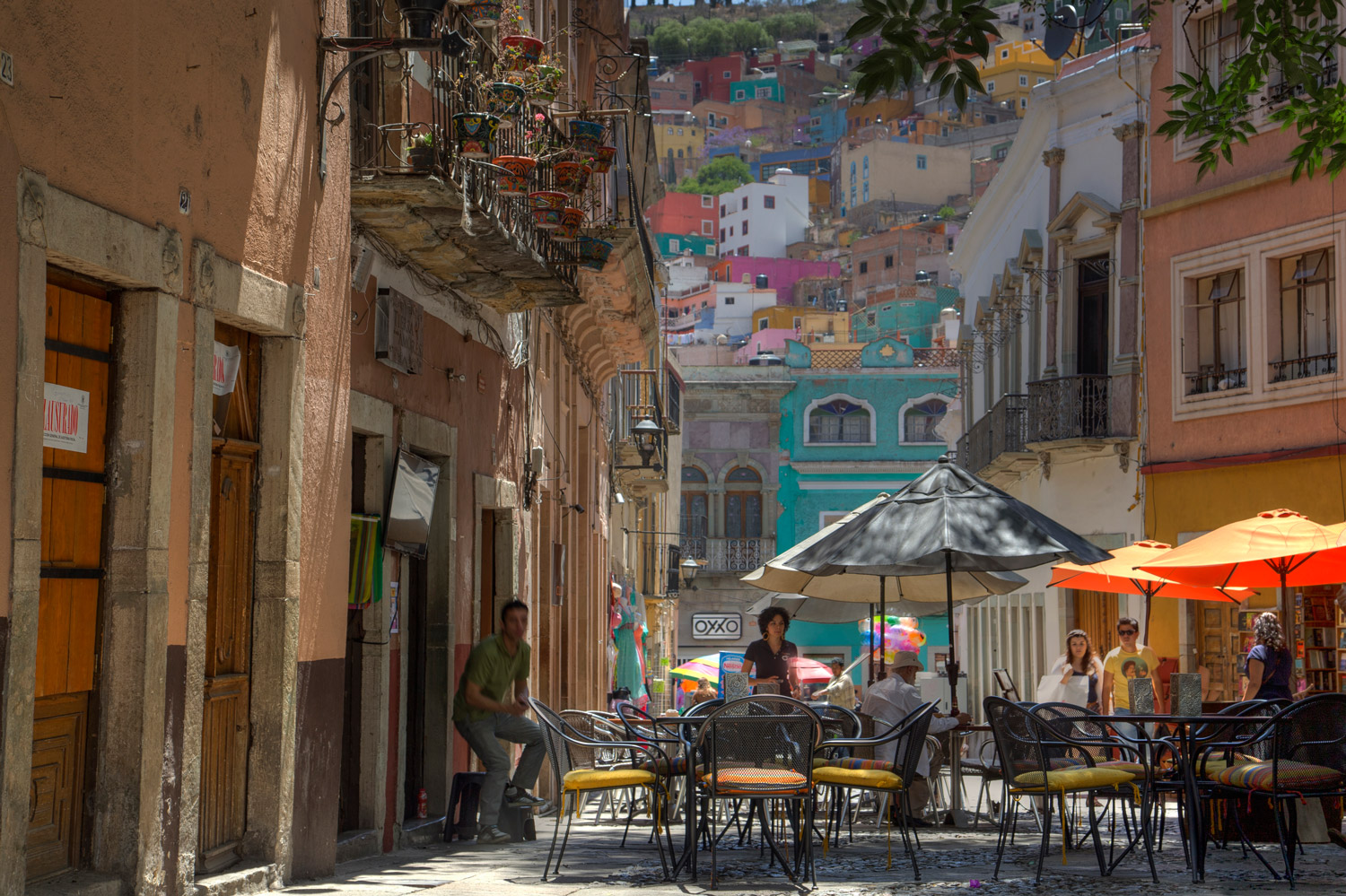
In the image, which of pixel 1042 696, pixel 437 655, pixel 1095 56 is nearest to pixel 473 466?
pixel 437 655

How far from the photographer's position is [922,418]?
157 ft

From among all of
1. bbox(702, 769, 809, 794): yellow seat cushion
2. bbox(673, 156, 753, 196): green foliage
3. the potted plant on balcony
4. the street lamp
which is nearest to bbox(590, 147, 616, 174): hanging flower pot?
the potted plant on balcony

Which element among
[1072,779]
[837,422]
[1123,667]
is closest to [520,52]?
[1072,779]

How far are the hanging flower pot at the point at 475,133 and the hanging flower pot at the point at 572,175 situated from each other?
2454 mm

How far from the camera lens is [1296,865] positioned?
8086 millimetres

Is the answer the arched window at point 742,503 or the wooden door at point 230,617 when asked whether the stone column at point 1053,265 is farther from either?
the arched window at point 742,503

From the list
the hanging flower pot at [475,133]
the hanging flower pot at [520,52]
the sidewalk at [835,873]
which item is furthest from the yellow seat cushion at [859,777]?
the hanging flower pot at [520,52]

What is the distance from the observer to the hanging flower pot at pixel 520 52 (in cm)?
1095

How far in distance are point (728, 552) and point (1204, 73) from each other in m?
39.0

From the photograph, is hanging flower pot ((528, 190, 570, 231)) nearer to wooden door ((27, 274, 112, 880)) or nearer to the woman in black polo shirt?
the woman in black polo shirt

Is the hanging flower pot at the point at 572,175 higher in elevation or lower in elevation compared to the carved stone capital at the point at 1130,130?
lower

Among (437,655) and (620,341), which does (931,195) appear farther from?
(437,655)

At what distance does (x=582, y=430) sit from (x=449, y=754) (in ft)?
31.1

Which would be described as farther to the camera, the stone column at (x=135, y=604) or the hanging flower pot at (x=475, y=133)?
the hanging flower pot at (x=475, y=133)
